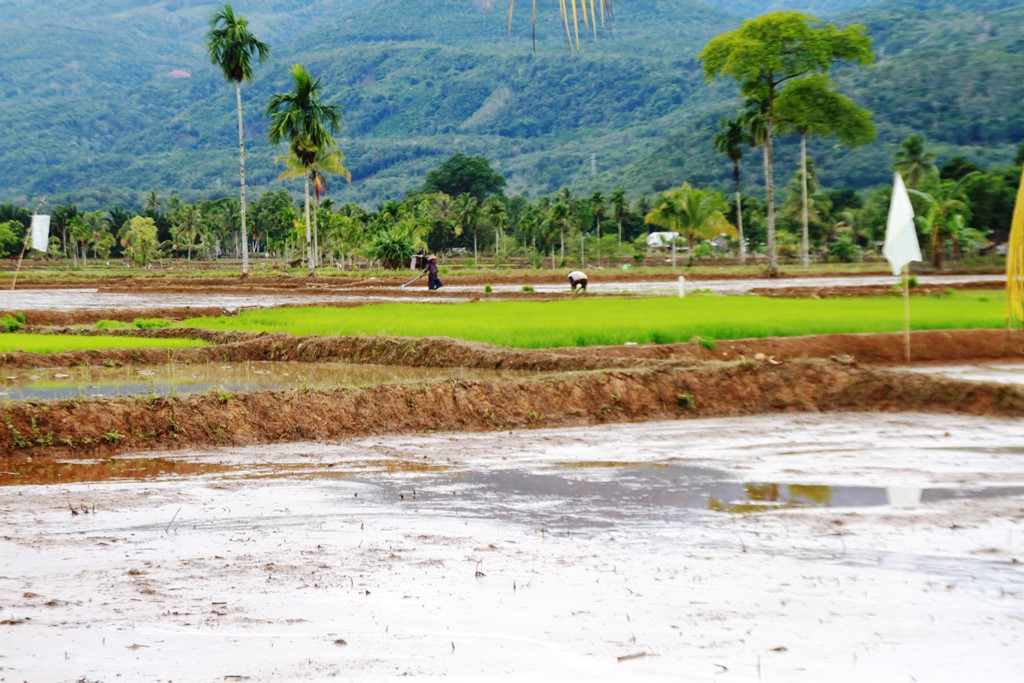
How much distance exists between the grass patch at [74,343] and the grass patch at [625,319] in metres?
1.66

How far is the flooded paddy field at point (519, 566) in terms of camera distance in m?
3.97

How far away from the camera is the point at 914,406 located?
442 inches

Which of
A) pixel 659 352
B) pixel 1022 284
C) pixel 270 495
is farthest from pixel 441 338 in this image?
pixel 1022 284

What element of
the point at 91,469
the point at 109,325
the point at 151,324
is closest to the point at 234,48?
the point at 109,325

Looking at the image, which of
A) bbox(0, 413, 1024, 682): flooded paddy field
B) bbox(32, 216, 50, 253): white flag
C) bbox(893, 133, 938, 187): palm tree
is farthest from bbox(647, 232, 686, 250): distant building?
bbox(0, 413, 1024, 682): flooded paddy field

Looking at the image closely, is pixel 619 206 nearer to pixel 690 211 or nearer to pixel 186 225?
pixel 690 211

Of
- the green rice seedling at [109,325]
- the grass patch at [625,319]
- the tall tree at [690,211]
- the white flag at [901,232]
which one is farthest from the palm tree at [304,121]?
the white flag at [901,232]

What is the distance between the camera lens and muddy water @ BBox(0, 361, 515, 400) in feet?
37.6

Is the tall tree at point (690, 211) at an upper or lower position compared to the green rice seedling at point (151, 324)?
upper

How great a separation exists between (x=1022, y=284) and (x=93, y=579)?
4.29 metres

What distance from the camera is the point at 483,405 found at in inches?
413

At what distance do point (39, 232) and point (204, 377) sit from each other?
9739 mm

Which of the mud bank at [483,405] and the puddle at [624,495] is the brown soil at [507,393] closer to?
the mud bank at [483,405]

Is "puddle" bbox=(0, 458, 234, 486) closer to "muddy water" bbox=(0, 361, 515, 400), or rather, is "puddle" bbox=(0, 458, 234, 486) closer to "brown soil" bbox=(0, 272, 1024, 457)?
"brown soil" bbox=(0, 272, 1024, 457)
